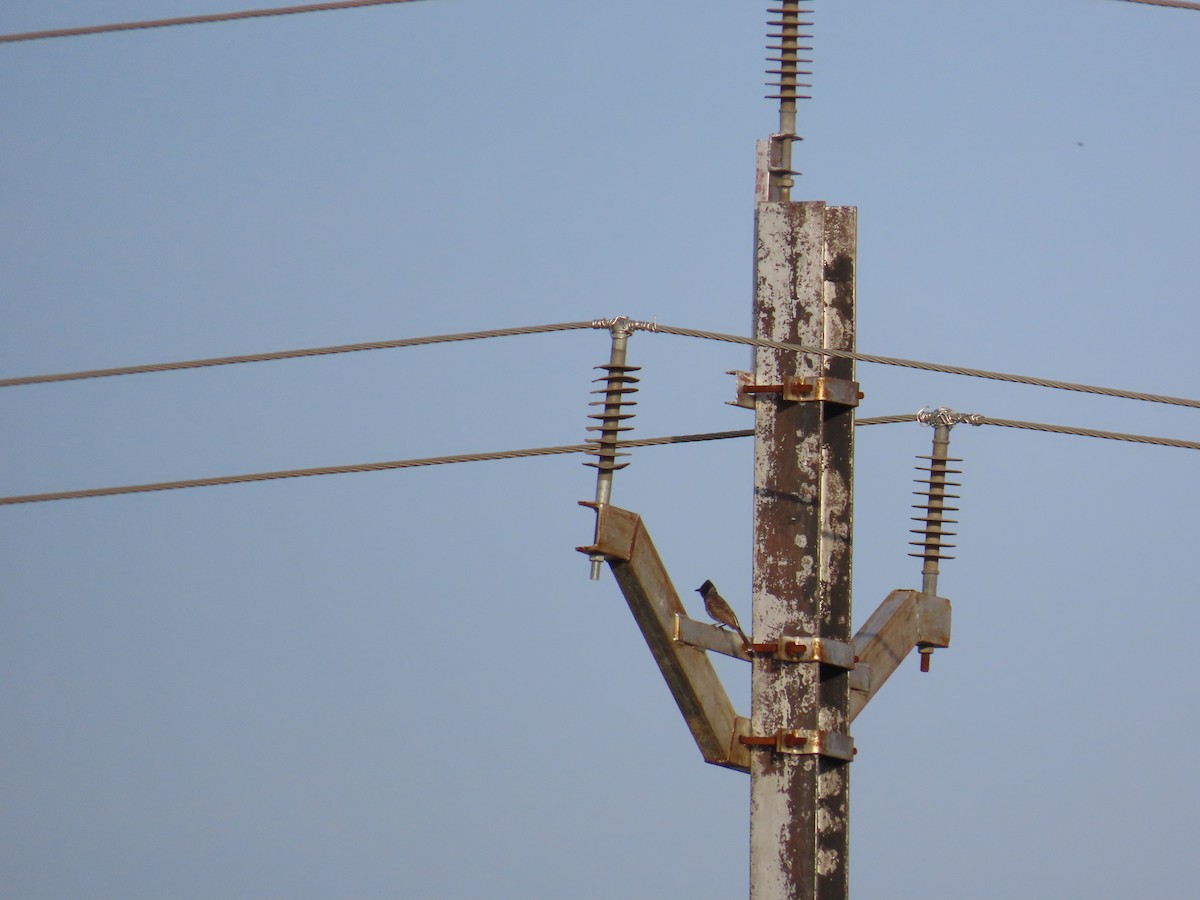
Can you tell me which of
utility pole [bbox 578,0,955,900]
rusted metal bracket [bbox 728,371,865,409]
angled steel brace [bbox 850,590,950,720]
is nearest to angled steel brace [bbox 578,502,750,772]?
utility pole [bbox 578,0,955,900]

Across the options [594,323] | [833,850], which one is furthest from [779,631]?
[594,323]

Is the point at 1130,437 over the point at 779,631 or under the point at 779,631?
over

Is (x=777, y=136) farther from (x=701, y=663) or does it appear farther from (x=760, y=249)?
(x=701, y=663)

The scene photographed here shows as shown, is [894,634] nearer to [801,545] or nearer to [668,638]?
[801,545]

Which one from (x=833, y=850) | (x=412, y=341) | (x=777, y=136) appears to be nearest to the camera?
(x=833, y=850)

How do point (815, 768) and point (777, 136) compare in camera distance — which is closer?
point (815, 768)

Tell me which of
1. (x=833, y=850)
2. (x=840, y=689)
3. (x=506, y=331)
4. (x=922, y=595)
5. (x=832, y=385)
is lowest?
(x=833, y=850)

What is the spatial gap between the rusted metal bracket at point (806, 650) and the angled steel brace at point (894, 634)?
220 millimetres

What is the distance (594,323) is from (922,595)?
5.78ft

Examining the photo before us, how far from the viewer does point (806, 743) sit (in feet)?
20.9

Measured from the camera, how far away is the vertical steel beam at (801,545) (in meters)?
6.38

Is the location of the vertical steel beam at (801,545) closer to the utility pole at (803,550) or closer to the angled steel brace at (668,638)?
the utility pole at (803,550)

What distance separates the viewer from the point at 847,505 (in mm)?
6590

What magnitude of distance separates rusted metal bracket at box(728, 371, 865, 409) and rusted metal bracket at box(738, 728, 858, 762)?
1260 mm
